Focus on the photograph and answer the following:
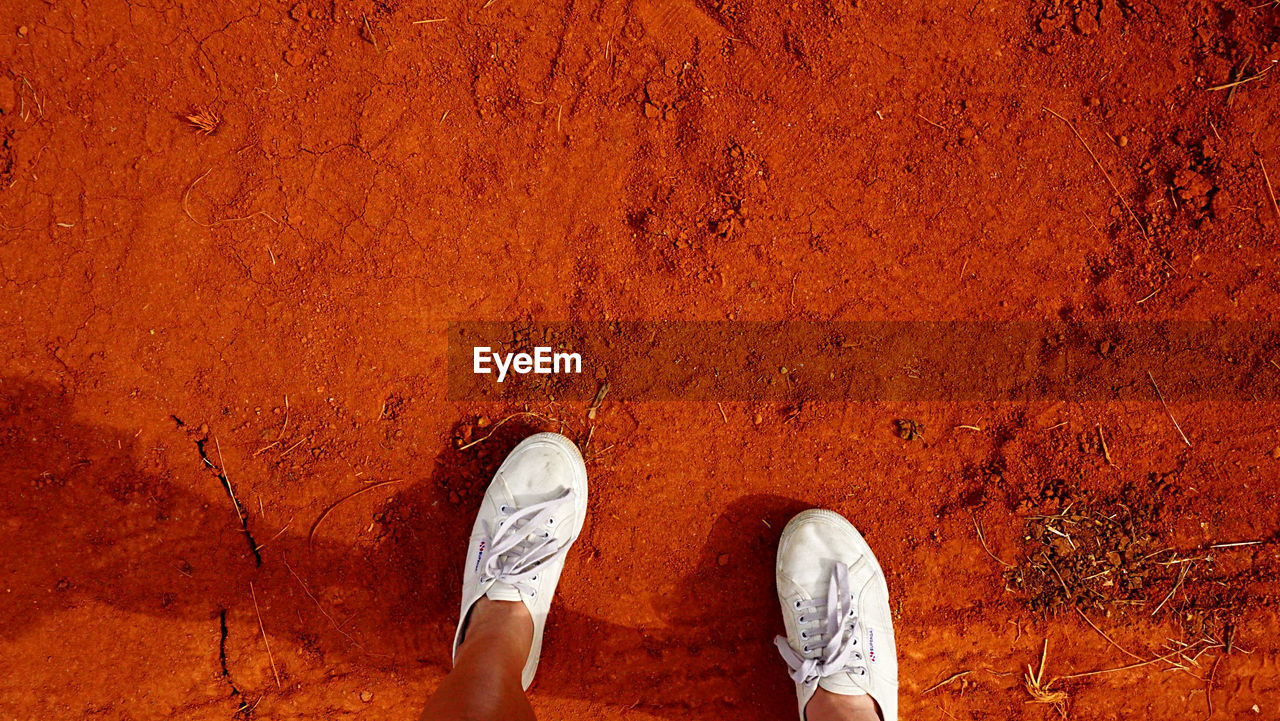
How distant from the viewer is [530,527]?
2484 millimetres

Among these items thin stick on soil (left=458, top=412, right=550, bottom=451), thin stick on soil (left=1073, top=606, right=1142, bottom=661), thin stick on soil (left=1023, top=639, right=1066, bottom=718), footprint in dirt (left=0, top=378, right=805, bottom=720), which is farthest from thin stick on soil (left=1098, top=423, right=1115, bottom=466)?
thin stick on soil (left=458, top=412, right=550, bottom=451)

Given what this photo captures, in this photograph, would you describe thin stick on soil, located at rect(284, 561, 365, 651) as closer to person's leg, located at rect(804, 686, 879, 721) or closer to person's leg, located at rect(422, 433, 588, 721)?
person's leg, located at rect(422, 433, 588, 721)

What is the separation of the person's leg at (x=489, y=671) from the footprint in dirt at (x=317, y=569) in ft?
0.76

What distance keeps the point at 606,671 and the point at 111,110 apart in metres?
3.07

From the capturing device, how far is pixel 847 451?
2568mm

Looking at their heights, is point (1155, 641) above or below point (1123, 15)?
below

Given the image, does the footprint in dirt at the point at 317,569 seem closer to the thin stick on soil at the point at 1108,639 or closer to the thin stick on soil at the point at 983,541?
the thin stick on soil at the point at 983,541

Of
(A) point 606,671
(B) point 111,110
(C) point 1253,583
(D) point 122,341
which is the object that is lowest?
(A) point 606,671

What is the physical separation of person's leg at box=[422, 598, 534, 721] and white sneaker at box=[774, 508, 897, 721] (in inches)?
39.2

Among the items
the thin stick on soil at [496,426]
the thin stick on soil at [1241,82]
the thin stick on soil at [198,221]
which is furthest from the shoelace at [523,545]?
the thin stick on soil at [1241,82]

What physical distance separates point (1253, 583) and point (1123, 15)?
7.64ft

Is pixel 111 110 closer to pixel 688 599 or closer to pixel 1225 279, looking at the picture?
pixel 688 599

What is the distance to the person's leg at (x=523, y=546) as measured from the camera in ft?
7.93

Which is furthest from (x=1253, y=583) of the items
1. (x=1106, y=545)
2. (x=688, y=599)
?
(x=688, y=599)
